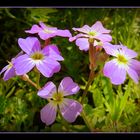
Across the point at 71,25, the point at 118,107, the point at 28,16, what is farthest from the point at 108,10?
the point at 118,107

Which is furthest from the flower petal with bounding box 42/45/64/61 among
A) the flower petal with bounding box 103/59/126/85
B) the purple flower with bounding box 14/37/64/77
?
the flower petal with bounding box 103/59/126/85

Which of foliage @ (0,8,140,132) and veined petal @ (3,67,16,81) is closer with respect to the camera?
veined petal @ (3,67,16,81)

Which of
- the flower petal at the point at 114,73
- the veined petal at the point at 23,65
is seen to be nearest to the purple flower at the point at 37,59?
the veined petal at the point at 23,65

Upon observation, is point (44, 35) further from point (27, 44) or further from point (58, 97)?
point (58, 97)

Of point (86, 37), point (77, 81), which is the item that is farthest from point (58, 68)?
point (77, 81)

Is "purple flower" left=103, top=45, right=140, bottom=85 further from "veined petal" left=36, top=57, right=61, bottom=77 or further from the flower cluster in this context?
"veined petal" left=36, top=57, right=61, bottom=77

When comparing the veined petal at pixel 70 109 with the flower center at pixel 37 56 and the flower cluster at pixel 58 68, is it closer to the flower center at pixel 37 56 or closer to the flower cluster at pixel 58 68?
the flower cluster at pixel 58 68

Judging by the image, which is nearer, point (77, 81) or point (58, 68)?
point (58, 68)
